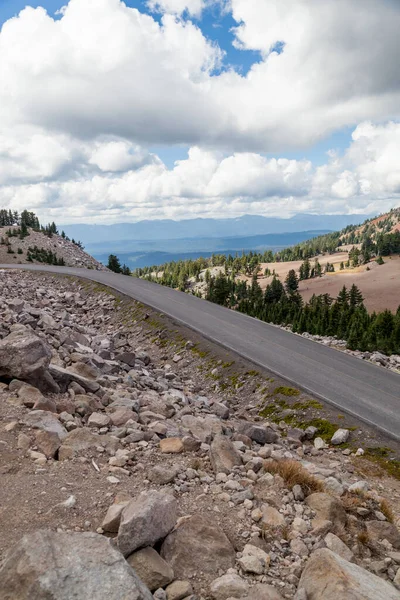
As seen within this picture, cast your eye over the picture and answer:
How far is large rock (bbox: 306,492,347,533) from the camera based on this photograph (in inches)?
303

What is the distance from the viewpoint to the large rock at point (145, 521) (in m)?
5.76

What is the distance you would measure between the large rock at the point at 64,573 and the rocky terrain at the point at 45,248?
100030 millimetres

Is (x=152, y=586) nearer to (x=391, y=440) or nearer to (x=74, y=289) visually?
(x=391, y=440)

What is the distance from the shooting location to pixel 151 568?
18.3 feet

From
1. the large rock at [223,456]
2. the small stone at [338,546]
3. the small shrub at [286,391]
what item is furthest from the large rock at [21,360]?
the small shrub at [286,391]

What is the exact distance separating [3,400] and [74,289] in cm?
3905

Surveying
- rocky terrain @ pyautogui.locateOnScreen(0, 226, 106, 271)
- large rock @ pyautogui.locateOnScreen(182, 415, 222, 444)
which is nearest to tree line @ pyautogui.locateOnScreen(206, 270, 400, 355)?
large rock @ pyautogui.locateOnScreen(182, 415, 222, 444)

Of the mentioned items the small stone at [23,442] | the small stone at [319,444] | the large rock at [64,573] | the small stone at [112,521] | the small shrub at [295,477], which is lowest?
the small stone at [319,444]

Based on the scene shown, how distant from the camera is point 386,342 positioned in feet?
156

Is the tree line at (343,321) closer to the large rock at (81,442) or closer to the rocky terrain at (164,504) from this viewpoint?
the rocky terrain at (164,504)

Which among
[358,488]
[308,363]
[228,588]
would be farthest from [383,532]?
[308,363]

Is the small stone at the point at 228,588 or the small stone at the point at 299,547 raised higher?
the small stone at the point at 228,588

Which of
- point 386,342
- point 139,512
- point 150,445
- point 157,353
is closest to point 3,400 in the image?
point 150,445

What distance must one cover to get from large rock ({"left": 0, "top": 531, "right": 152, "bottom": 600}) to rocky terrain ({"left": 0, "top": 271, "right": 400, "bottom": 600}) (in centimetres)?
1
